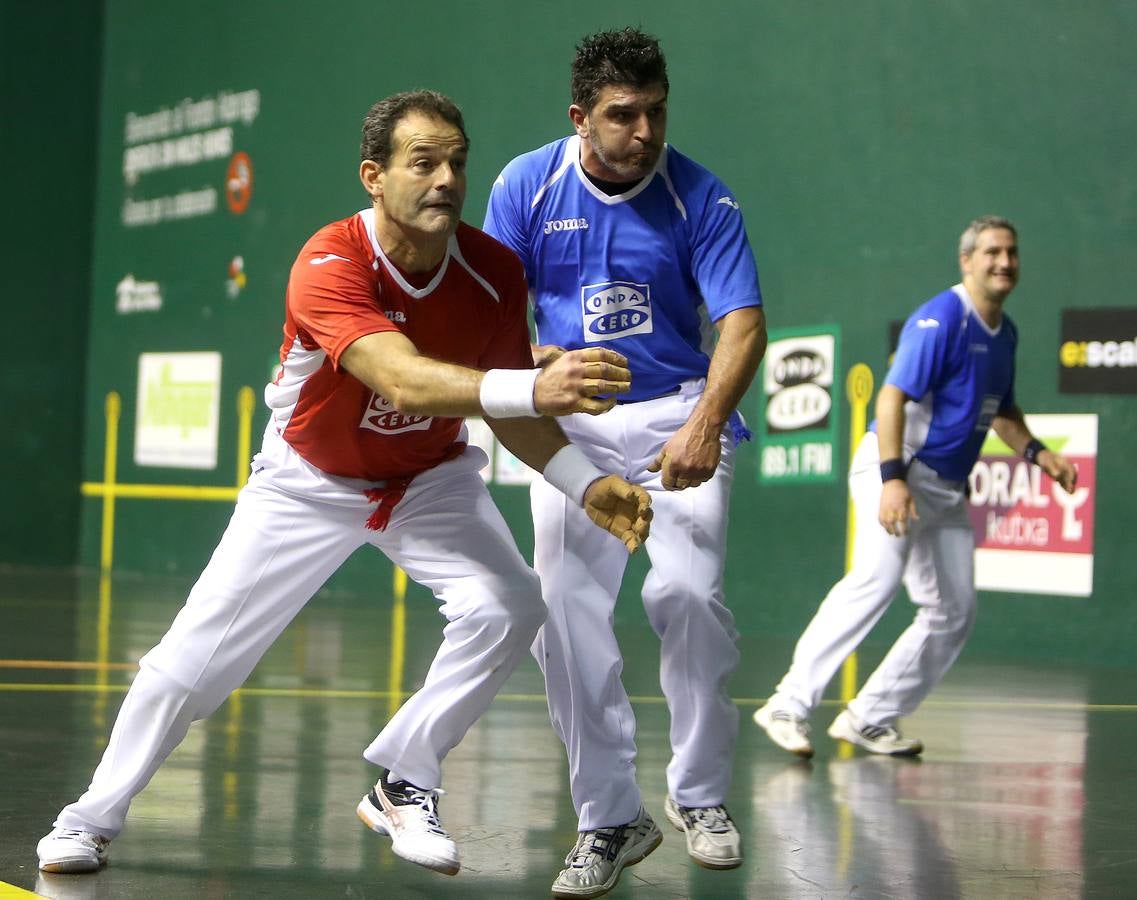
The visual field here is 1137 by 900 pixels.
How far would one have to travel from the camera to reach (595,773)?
3.51 m

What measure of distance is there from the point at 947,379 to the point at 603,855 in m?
2.58

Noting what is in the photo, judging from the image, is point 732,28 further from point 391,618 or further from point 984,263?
point 984,263

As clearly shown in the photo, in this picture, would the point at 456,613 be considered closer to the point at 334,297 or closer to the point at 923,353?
the point at 334,297

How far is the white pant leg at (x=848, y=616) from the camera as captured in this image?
5340 millimetres

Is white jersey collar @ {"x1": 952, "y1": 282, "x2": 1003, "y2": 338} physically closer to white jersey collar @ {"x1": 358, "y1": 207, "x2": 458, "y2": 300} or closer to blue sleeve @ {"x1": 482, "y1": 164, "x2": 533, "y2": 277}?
blue sleeve @ {"x1": 482, "y1": 164, "x2": 533, "y2": 277}

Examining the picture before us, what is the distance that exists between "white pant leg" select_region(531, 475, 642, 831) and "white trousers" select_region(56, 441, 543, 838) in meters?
0.10

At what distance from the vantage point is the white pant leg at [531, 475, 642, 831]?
3508mm

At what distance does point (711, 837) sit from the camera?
3.59m

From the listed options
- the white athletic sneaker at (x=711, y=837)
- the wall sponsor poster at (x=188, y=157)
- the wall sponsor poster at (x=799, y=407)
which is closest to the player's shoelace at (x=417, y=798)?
the white athletic sneaker at (x=711, y=837)

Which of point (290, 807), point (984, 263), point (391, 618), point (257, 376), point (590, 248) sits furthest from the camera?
point (257, 376)

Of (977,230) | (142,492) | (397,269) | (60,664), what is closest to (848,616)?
(977,230)

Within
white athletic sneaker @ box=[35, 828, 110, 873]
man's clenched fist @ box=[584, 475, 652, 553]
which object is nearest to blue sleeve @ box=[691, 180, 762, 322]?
man's clenched fist @ box=[584, 475, 652, 553]

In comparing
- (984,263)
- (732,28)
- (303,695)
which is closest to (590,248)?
(984,263)

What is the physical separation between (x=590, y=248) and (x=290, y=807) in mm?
1516
